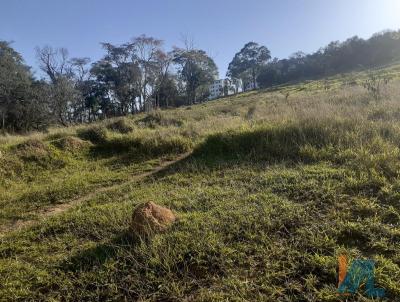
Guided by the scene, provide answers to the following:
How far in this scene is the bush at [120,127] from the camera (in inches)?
466

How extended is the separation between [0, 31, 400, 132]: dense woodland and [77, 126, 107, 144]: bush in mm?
12793

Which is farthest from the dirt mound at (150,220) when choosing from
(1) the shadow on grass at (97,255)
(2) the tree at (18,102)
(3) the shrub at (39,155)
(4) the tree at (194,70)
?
(4) the tree at (194,70)

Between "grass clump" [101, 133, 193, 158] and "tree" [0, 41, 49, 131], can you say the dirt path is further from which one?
"tree" [0, 41, 49, 131]

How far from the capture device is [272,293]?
2.28 metres

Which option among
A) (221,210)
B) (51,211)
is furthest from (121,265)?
(51,211)

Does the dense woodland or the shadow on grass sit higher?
the dense woodland

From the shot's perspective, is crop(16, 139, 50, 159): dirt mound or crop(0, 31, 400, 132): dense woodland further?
crop(0, 31, 400, 132): dense woodland

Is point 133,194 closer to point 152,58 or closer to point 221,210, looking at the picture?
point 221,210

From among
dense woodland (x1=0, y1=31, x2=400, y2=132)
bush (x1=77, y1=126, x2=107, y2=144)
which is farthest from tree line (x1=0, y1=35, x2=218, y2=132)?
bush (x1=77, y1=126, x2=107, y2=144)

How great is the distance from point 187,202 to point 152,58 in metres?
34.9


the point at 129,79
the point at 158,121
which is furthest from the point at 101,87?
the point at 158,121

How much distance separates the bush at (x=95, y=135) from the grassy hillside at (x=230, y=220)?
286 centimetres

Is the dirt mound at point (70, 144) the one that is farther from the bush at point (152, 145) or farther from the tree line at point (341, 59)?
the tree line at point (341, 59)

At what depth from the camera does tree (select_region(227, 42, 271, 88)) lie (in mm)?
57062
